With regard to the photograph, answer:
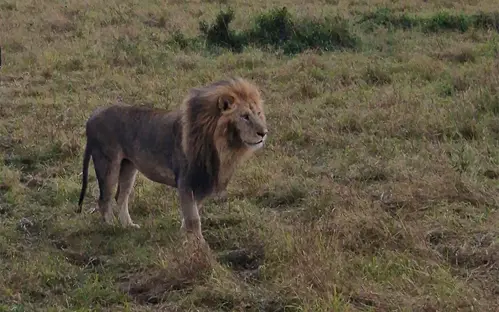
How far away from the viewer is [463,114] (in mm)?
8180

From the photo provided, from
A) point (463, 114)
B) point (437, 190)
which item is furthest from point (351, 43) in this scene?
point (437, 190)

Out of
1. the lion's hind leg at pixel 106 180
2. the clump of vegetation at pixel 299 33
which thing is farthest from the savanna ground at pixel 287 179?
the lion's hind leg at pixel 106 180

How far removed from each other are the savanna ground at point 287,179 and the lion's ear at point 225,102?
0.88 m

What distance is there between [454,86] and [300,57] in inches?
114

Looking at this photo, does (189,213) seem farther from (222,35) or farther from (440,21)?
(440,21)

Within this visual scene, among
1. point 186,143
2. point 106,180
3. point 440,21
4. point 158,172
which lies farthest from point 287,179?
point 440,21

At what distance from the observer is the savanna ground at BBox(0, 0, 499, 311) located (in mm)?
4590

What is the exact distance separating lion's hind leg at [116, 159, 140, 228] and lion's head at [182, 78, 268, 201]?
2.68 ft

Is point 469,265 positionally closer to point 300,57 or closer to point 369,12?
point 300,57

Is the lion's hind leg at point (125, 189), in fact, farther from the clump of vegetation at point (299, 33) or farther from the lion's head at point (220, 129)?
the clump of vegetation at point (299, 33)

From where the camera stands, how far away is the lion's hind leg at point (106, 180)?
6.00 meters

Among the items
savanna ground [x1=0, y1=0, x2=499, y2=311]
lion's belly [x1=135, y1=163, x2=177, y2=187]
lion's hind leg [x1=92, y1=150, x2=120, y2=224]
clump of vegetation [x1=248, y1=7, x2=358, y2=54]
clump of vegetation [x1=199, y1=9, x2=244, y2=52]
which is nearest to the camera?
savanna ground [x1=0, y1=0, x2=499, y2=311]

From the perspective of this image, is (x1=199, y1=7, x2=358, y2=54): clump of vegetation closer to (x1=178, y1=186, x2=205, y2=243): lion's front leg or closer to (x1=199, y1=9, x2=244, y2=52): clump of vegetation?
(x1=199, y1=9, x2=244, y2=52): clump of vegetation

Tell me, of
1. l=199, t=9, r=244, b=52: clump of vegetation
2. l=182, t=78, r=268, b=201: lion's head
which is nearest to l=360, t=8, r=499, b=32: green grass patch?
l=199, t=9, r=244, b=52: clump of vegetation
